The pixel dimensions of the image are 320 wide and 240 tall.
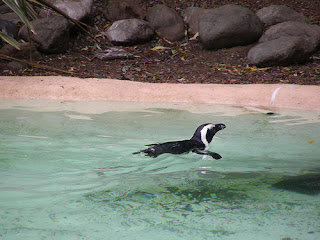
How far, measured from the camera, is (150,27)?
→ 9.70m

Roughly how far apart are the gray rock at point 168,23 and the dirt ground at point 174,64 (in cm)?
20

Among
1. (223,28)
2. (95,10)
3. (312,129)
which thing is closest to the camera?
(312,129)

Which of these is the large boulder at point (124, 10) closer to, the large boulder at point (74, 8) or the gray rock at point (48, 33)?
the large boulder at point (74, 8)

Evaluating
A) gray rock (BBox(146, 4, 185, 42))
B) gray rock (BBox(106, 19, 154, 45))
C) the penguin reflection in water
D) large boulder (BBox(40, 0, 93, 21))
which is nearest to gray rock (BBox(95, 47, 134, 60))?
gray rock (BBox(106, 19, 154, 45))

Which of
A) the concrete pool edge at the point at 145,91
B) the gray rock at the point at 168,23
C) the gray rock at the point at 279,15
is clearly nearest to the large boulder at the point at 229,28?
the gray rock at the point at 279,15

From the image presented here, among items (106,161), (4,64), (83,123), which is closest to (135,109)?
(83,123)

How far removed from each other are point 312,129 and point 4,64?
5851 millimetres

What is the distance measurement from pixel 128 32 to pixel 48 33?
6.01 ft

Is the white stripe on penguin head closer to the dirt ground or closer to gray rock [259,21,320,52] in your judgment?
the dirt ground

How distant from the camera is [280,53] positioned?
7875 mm

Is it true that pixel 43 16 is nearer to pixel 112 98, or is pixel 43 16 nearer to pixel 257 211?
pixel 112 98

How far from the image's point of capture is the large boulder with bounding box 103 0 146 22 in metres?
10.0

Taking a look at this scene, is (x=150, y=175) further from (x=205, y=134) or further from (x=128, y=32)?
(x=128, y=32)

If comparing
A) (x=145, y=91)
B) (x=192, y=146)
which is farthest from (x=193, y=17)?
(x=192, y=146)
